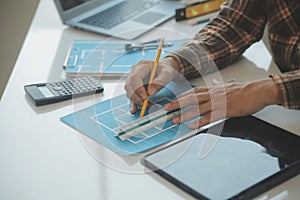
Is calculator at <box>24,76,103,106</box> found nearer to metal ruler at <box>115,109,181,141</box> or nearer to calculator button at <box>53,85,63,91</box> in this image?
calculator button at <box>53,85,63,91</box>

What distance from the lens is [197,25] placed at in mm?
1697

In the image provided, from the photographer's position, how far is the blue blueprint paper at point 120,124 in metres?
1.07

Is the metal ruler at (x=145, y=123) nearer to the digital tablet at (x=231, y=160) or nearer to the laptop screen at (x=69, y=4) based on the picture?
the digital tablet at (x=231, y=160)

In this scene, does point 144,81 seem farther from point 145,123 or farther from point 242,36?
point 242,36

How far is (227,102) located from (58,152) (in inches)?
14.1

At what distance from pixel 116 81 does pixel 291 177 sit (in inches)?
21.3

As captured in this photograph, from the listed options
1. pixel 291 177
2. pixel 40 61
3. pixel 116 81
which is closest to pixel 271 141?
pixel 291 177

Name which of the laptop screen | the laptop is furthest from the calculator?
the laptop screen

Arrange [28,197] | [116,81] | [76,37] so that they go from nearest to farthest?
[28,197]
[116,81]
[76,37]

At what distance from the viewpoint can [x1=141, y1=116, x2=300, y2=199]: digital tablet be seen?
0.92 m

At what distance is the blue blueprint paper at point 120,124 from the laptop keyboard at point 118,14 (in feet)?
1.64

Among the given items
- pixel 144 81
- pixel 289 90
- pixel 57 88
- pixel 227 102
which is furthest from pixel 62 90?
pixel 289 90

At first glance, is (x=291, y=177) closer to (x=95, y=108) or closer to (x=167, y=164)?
(x=167, y=164)

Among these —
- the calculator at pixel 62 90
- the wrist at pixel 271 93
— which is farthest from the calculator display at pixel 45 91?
the wrist at pixel 271 93
